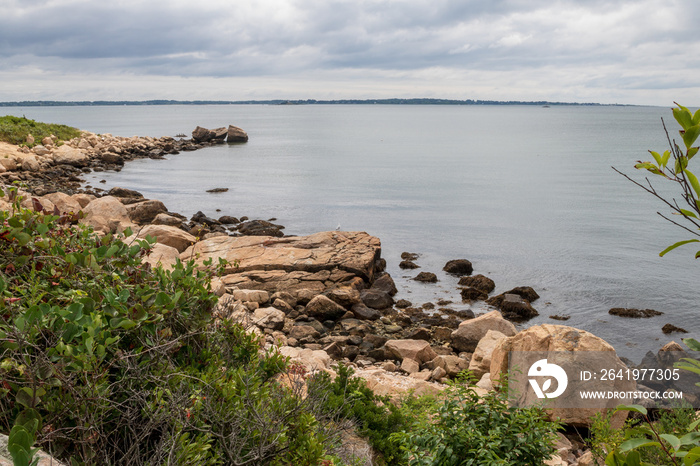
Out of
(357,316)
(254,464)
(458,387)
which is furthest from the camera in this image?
(357,316)

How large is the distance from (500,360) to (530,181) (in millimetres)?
35708

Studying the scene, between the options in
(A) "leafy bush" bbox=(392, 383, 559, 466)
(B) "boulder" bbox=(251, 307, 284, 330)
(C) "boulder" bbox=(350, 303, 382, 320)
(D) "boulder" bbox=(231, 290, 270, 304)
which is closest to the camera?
(A) "leafy bush" bbox=(392, 383, 559, 466)

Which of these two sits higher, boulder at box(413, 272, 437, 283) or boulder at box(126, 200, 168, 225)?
boulder at box(126, 200, 168, 225)

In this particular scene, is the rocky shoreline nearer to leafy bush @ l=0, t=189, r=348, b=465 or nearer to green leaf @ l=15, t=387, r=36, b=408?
leafy bush @ l=0, t=189, r=348, b=465

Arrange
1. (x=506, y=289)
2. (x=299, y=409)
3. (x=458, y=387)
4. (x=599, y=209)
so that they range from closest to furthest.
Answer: (x=299, y=409)
(x=458, y=387)
(x=506, y=289)
(x=599, y=209)

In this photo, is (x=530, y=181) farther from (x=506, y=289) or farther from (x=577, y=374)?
(x=577, y=374)

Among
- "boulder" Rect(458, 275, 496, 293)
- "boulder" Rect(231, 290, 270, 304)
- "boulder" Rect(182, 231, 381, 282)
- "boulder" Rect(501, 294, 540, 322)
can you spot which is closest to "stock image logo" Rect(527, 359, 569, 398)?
"boulder" Rect(501, 294, 540, 322)

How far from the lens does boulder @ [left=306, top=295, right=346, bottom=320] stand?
1431 centimetres

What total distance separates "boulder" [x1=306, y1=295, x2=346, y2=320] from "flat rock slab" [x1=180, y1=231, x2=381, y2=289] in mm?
1407

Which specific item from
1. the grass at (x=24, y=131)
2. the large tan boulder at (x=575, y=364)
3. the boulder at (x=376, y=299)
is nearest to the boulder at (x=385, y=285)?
the boulder at (x=376, y=299)

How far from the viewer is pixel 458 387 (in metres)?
4.71

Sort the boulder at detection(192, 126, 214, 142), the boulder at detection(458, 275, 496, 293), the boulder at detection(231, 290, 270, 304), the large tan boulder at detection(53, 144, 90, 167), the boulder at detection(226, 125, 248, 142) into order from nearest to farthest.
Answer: the boulder at detection(231, 290, 270, 304) < the boulder at detection(458, 275, 496, 293) < the large tan boulder at detection(53, 144, 90, 167) < the boulder at detection(192, 126, 214, 142) < the boulder at detection(226, 125, 248, 142)

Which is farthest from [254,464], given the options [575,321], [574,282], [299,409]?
[574,282]

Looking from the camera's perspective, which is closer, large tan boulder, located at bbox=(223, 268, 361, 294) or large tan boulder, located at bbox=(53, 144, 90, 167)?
large tan boulder, located at bbox=(223, 268, 361, 294)
